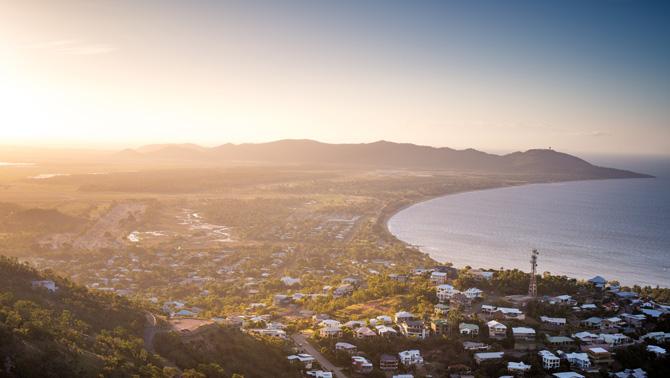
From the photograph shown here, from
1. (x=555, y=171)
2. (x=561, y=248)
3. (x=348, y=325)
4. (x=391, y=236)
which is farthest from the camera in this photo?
(x=555, y=171)

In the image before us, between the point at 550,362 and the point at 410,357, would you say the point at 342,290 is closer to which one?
the point at 410,357

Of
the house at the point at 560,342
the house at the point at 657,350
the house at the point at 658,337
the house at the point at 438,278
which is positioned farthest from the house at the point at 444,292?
the house at the point at 657,350

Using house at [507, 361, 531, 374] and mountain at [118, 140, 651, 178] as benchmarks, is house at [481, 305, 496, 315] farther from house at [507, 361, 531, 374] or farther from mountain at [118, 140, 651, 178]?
mountain at [118, 140, 651, 178]

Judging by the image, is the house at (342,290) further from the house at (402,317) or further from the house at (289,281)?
the house at (402,317)

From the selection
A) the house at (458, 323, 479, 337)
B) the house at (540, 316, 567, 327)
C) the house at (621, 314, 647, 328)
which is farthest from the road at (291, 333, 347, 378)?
the house at (621, 314, 647, 328)

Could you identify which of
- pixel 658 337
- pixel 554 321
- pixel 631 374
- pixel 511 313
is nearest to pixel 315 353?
pixel 511 313

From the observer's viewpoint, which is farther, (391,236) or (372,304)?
(391,236)

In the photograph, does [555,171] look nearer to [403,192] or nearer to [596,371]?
[403,192]

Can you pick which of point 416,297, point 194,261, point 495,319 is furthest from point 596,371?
point 194,261
